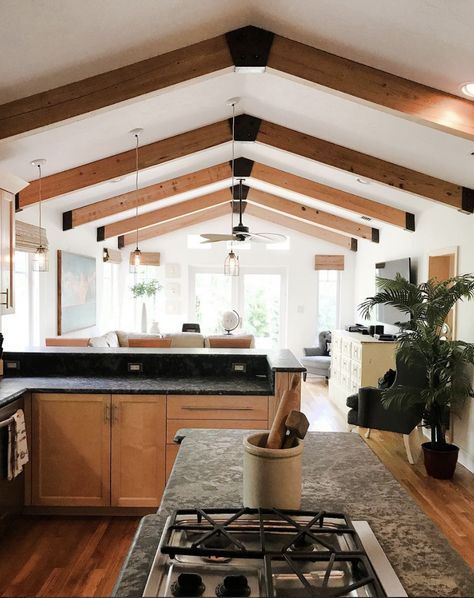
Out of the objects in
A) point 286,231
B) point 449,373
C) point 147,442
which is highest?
point 286,231

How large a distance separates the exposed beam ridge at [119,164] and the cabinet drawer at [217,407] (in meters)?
2.61

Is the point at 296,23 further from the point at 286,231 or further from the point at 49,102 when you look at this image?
the point at 286,231

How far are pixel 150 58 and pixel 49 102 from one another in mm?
702

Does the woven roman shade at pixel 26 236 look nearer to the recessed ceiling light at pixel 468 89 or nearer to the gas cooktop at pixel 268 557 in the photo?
the recessed ceiling light at pixel 468 89

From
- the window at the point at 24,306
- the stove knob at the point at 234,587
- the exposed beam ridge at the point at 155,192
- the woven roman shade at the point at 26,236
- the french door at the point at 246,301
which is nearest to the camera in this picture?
the stove knob at the point at 234,587

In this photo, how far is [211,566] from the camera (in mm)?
953

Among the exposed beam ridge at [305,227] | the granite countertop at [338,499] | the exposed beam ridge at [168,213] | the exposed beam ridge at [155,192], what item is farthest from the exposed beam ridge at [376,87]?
the exposed beam ridge at [305,227]

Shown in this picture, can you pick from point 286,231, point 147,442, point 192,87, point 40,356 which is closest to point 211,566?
point 147,442

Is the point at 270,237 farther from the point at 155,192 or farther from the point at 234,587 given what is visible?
the point at 234,587

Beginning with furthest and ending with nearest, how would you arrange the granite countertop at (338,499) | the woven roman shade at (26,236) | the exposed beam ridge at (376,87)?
the woven roman shade at (26,236)
the exposed beam ridge at (376,87)
the granite countertop at (338,499)

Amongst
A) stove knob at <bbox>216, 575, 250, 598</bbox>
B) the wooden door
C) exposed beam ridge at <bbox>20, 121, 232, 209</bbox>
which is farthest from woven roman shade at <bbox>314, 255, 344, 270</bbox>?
stove knob at <bbox>216, 575, 250, 598</bbox>

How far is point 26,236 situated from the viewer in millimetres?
5223

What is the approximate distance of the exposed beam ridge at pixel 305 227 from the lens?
9422 millimetres

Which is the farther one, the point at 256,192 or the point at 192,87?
the point at 256,192
